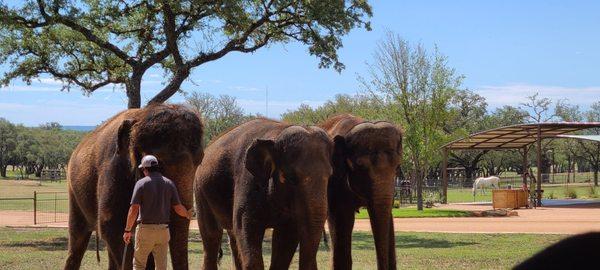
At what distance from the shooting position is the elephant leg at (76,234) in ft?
35.7

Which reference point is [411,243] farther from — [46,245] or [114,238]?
[114,238]

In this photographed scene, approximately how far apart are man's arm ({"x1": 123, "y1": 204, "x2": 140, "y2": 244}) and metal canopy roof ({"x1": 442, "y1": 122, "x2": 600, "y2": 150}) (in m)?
34.2

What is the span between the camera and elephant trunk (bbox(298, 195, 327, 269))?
8820 mm

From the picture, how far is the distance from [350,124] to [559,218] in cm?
2258

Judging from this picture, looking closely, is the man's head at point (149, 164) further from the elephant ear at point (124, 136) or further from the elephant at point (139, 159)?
the elephant ear at point (124, 136)

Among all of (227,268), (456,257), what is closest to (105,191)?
(227,268)

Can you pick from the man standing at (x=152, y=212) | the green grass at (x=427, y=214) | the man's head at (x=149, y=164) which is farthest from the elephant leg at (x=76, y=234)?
the green grass at (x=427, y=214)

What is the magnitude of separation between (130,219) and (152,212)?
23cm

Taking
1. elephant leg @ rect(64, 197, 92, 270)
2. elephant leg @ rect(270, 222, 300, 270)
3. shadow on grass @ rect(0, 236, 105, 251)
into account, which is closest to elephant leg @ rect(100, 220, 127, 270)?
elephant leg @ rect(270, 222, 300, 270)

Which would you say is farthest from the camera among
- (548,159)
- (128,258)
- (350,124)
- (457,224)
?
(548,159)

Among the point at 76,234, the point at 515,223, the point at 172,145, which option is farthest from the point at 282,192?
the point at 515,223

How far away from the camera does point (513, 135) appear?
44.8 metres

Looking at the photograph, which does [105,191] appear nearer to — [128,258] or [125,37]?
[128,258]

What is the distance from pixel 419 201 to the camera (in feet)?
130
